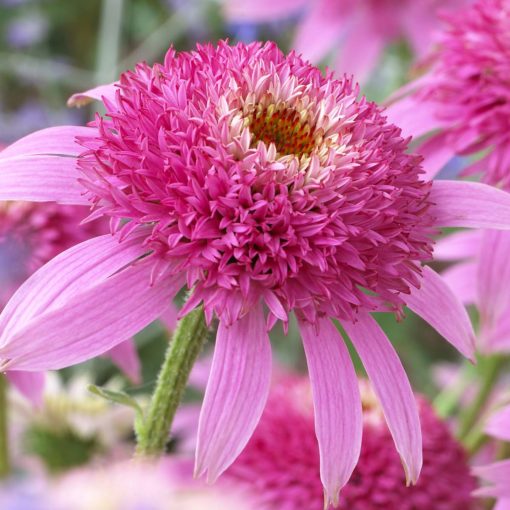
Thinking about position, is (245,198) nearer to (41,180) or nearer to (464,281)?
(41,180)

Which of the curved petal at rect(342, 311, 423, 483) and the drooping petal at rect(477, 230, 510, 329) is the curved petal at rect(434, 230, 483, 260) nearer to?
the drooping petal at rect(477, 230, 510, 329)

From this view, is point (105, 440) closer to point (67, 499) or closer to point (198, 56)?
point (198, 56)

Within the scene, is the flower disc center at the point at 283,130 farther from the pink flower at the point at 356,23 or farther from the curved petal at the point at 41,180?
the pink flower at the point at 356,23

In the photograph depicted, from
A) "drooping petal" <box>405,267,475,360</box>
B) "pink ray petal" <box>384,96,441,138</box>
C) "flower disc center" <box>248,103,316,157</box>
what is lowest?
"drooping petal" <box>405,267,475,360</box>

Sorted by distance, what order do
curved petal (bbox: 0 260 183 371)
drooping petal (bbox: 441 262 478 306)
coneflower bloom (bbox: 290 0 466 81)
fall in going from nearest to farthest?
curved petal (bbox: 0 260 183 371)
drooping petal (bbox: 441 262 478 306)
coneflower bloom (bbox: 290 0 466 81)

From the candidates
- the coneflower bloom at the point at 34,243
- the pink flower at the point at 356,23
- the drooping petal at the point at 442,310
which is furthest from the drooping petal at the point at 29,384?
the pink flower at the point at 356,23

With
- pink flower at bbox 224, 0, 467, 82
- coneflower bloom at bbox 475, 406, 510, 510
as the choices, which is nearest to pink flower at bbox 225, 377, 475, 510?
coneflower bloom at bbox 475, 406, 510, 510

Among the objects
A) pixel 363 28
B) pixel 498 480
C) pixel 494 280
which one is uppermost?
pixel 363 28

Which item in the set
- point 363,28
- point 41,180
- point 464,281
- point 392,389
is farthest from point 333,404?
point 363,28
